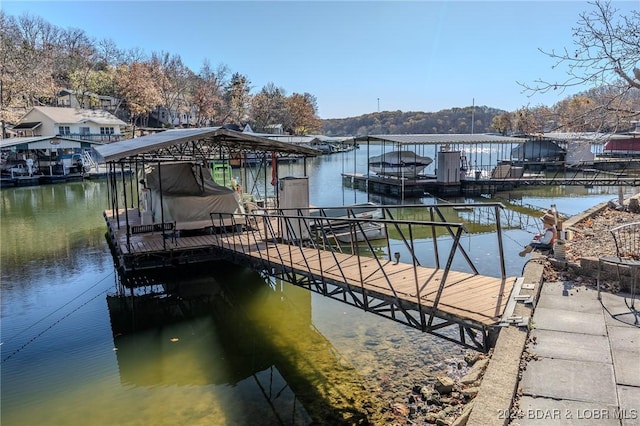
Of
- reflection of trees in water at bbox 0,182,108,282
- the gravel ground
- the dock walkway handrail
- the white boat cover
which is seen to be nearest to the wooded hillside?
reflection of trees in water at bbox 0,182,108,282

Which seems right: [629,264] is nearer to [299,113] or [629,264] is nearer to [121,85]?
[121,85]

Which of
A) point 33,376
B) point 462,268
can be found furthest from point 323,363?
point 462,268

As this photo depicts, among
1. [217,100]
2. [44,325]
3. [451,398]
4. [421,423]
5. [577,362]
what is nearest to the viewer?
[577,362]

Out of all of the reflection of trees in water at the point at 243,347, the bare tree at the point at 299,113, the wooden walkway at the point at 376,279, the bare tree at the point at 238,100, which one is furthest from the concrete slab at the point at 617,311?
the bare tree at the point at 299,113

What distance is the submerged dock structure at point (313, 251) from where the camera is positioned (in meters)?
5.64

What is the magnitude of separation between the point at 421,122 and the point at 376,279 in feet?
442

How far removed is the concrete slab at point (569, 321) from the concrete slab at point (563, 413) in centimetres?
155

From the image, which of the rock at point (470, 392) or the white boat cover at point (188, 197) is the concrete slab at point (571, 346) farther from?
the white boat cover at point (188, 197)

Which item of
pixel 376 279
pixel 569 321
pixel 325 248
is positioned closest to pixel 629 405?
pixel 569 321

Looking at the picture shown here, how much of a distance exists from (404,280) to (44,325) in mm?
7442

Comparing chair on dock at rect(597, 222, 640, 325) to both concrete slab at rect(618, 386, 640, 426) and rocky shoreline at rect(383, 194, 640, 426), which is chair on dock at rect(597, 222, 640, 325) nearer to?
rocky shoreline at rect(383, 194, 640, 426)

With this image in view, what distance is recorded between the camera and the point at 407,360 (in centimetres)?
748

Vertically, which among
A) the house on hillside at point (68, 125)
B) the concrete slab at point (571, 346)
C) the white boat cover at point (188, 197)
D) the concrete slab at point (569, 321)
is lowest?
the concrete slab at point (571, 346)

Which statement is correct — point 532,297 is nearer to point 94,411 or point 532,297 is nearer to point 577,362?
point 577,362
